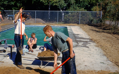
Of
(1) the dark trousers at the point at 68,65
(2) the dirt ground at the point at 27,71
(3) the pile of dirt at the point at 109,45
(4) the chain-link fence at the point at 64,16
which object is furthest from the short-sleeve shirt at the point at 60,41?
(4) the chain-link fence at the point at 64,16

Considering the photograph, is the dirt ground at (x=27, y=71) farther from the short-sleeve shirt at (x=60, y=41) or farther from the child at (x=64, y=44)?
the short-sleeve shirt at (x=60, y=41)

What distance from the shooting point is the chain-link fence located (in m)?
22.6

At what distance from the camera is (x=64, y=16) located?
939 inches

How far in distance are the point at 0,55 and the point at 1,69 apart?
1.70 m

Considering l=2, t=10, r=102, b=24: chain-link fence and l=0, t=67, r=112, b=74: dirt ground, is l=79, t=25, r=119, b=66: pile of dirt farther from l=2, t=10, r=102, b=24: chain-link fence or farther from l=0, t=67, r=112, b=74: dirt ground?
l=2, t=10, r=102, b=24: chain-link fence

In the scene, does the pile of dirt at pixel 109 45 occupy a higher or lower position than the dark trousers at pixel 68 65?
lower

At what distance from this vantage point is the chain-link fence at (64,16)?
22.6 metres

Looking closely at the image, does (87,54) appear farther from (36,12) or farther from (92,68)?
(36,12)

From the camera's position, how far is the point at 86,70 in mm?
5113

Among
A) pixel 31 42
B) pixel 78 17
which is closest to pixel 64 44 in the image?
pixel 31 42

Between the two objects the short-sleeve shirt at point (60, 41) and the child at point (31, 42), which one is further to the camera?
the child at point (31, 42)

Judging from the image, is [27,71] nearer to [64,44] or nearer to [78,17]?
[64,44]

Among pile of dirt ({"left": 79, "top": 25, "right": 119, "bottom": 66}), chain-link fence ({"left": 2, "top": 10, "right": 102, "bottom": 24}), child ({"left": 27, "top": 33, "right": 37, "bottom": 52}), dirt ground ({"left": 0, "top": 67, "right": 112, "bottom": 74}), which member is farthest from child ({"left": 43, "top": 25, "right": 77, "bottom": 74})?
chain-link fence ({"left": 2, "top": 10, "right": 102, "bottom": 24})

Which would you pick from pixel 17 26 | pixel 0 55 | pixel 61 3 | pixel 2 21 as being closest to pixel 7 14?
pixel 2 21
